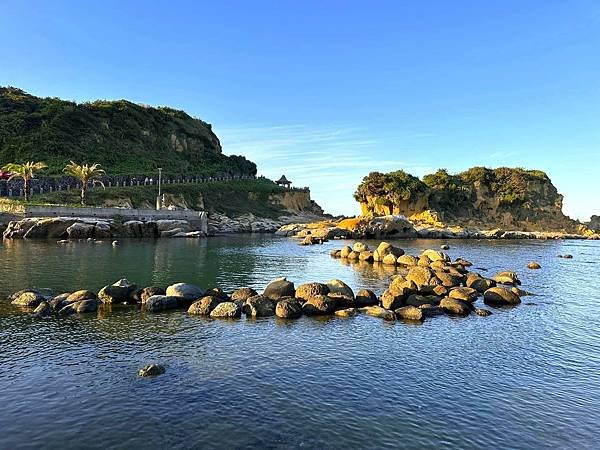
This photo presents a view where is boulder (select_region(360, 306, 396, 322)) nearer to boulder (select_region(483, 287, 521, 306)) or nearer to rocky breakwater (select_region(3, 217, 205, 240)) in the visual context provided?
boulder (select_region(483, 287, 521, 306))

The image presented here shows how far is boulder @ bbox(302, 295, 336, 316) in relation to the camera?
2540cm

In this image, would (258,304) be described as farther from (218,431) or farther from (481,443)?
(481,443)

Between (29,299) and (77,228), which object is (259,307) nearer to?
(29,299)

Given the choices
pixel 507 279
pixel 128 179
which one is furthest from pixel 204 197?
pixel 507 279

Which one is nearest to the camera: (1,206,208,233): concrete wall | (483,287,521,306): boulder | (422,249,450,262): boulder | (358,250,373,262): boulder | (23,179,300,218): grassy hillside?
(483,287,521,306): boulder

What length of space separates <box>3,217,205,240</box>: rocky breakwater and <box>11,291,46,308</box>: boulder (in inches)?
1787

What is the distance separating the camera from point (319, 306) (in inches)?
1008

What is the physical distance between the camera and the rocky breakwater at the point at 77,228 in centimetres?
6644

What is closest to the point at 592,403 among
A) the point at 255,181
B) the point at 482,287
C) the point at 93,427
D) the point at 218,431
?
the point at 218,431

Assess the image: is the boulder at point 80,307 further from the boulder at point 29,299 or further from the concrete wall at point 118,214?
the concrete wall at point 118,214

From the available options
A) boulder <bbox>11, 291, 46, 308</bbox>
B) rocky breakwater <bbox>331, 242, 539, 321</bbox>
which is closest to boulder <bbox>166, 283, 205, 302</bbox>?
boulder <bbox>11, 291, 46, 308</bbox>

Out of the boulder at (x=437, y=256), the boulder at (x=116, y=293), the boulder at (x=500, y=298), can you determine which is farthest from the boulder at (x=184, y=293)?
the boulder at (x=437, y=256)

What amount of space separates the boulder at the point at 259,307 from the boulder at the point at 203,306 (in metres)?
1.76

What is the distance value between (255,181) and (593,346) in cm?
13657
